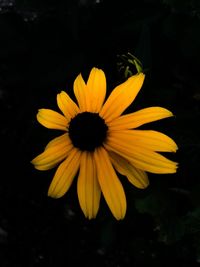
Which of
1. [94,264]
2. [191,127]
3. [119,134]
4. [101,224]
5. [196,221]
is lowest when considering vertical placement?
[94,264]

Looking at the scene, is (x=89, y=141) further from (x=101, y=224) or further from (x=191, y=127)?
(x=101, y=224)

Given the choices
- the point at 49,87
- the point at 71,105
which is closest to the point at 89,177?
the point at 71,105

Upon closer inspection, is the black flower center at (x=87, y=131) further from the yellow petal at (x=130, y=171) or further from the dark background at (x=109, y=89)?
the dark background at (x=109, y=89)

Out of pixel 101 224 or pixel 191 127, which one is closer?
pixel 191 127

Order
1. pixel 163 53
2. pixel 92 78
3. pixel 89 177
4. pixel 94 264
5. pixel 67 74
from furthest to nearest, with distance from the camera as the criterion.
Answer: pixel 94 264, pixel 163 53, pixel 67 74, pixel 92 78, pixel 89 177

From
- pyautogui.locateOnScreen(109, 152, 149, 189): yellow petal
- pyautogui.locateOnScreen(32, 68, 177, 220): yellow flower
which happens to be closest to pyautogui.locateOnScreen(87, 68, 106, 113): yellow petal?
pyautogui.locateOnScreen(32, 68, 177, 220): yellow flower
